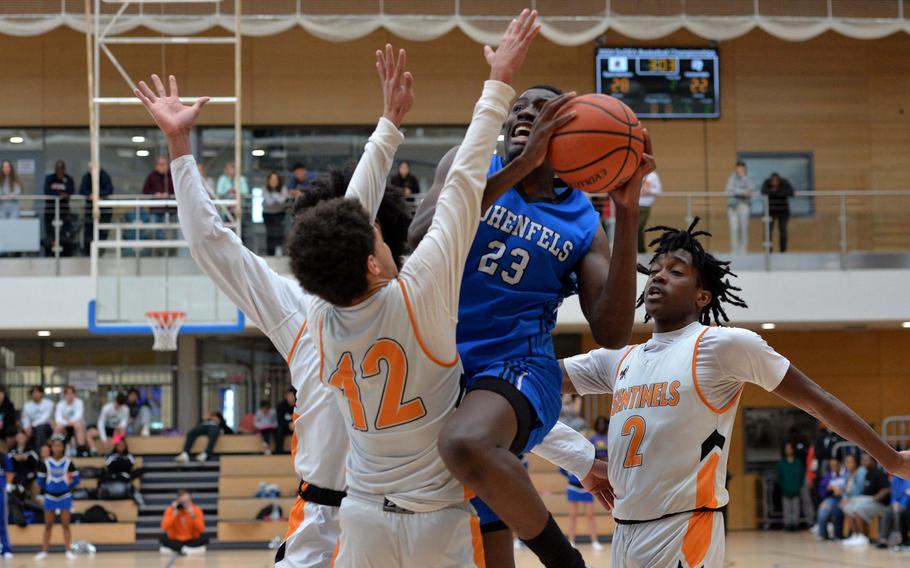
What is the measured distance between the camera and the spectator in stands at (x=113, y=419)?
64.7 ft

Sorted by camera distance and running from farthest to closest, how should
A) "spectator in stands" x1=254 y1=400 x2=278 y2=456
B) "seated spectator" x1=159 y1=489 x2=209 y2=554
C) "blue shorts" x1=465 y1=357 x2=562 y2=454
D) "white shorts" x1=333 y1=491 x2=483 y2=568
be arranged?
"spectator in stands" x1=254 y1=400 x2=278 y2=456 < "seated spectator" x1=159 y1=489 x2=209 y2=554 < "blue shorts" x1=465 y1=357 x2=562 y2=454 < "white shorts" x1=333 y1=491 x2=483 y2=568

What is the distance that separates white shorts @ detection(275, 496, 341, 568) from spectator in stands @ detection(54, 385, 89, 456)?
53.9 feet

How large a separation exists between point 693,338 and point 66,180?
1612 cm

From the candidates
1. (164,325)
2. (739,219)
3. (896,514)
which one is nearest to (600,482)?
(164,325)

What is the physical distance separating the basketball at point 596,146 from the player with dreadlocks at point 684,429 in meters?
1.30

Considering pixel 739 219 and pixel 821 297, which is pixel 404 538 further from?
pixel 821 297

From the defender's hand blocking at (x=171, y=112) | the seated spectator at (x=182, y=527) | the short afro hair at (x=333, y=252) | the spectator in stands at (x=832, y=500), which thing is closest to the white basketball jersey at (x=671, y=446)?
the short afro hair at (x=333, y=252)

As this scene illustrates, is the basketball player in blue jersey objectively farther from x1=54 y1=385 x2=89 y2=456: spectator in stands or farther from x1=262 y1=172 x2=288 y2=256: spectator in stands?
x1=54 y1=385 x2=89 y2=456: spectator in stands

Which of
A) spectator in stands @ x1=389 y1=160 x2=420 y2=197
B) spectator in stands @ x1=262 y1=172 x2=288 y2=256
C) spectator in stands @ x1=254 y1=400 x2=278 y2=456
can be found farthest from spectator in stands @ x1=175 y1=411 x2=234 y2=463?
spectator in stands @ x1=389 y1=160 x2=420 y2=197

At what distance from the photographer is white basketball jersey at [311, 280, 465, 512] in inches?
131

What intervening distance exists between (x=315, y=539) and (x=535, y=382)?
2.95ft

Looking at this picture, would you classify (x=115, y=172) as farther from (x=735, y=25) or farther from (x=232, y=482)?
(x=735, y=25)

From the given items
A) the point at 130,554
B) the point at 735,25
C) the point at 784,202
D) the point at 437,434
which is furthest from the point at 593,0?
the point at 437,434

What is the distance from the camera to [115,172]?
21328 mm
